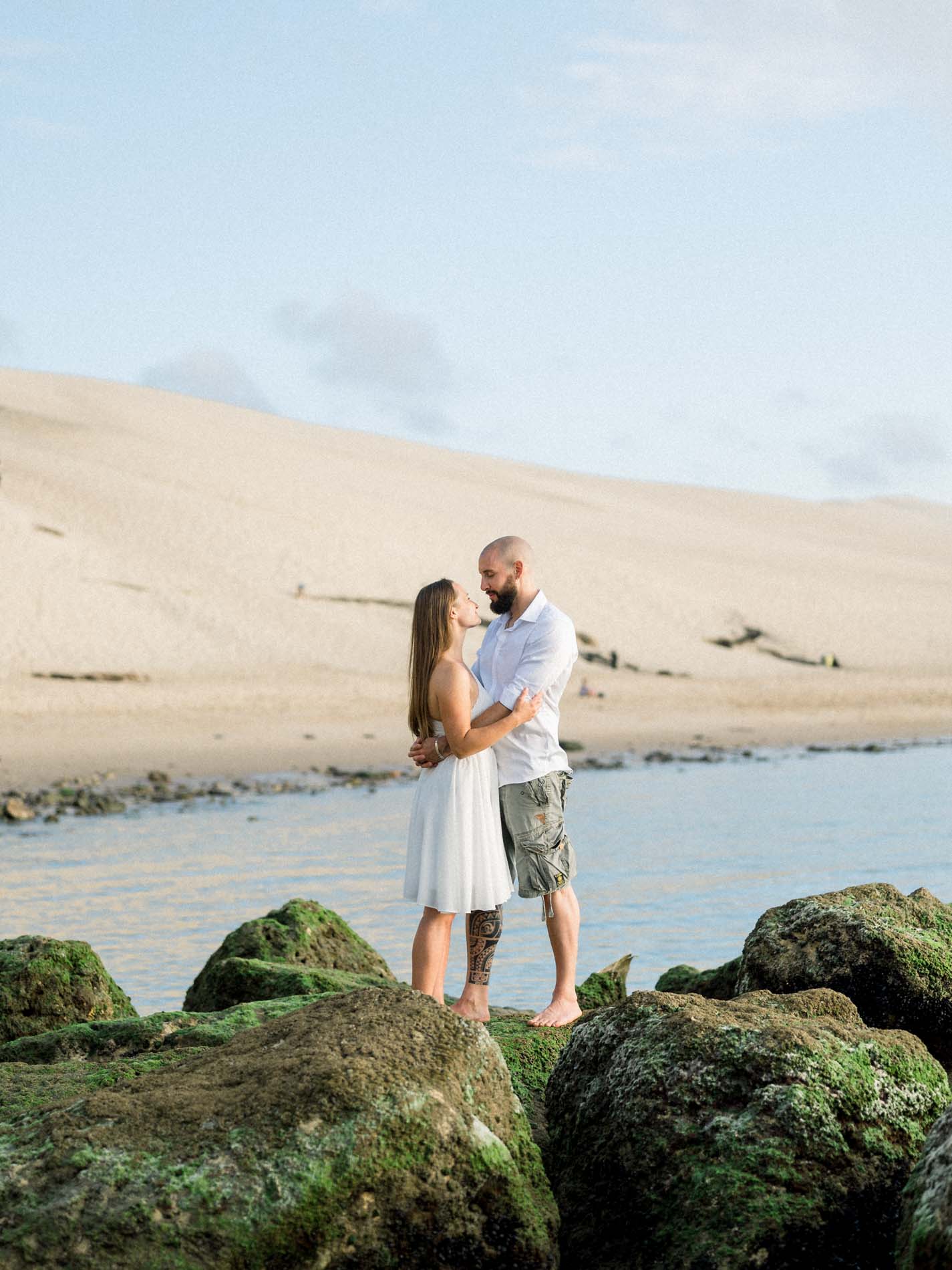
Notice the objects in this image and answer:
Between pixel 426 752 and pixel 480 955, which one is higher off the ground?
pixel 426 752

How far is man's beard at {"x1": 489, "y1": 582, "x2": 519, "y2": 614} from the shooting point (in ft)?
21.5

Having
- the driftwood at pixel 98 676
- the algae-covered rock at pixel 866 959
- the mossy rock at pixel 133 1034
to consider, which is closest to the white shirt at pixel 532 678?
the algae-covered rock at pixel 866 959

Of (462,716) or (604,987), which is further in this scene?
(604,987)

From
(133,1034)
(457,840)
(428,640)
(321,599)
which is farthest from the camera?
(321,599)

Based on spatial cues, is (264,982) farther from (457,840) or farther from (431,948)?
(457,840)

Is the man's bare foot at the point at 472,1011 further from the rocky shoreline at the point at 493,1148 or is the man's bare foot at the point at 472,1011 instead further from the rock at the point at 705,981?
the rocky shoreline at the point at 493,1148

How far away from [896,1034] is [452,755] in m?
2.28

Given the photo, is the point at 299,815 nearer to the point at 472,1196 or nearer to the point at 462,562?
the point at 472,1196

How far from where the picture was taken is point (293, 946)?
25.0 feet

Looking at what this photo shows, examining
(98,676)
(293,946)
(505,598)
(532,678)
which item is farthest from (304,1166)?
(98,676)

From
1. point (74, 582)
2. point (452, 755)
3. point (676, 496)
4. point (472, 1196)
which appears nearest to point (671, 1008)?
point (472, 1196)

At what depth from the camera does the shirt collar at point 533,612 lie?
6512mm

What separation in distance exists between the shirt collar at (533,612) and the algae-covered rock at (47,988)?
8.68 ft

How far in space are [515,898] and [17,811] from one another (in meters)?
7.02
